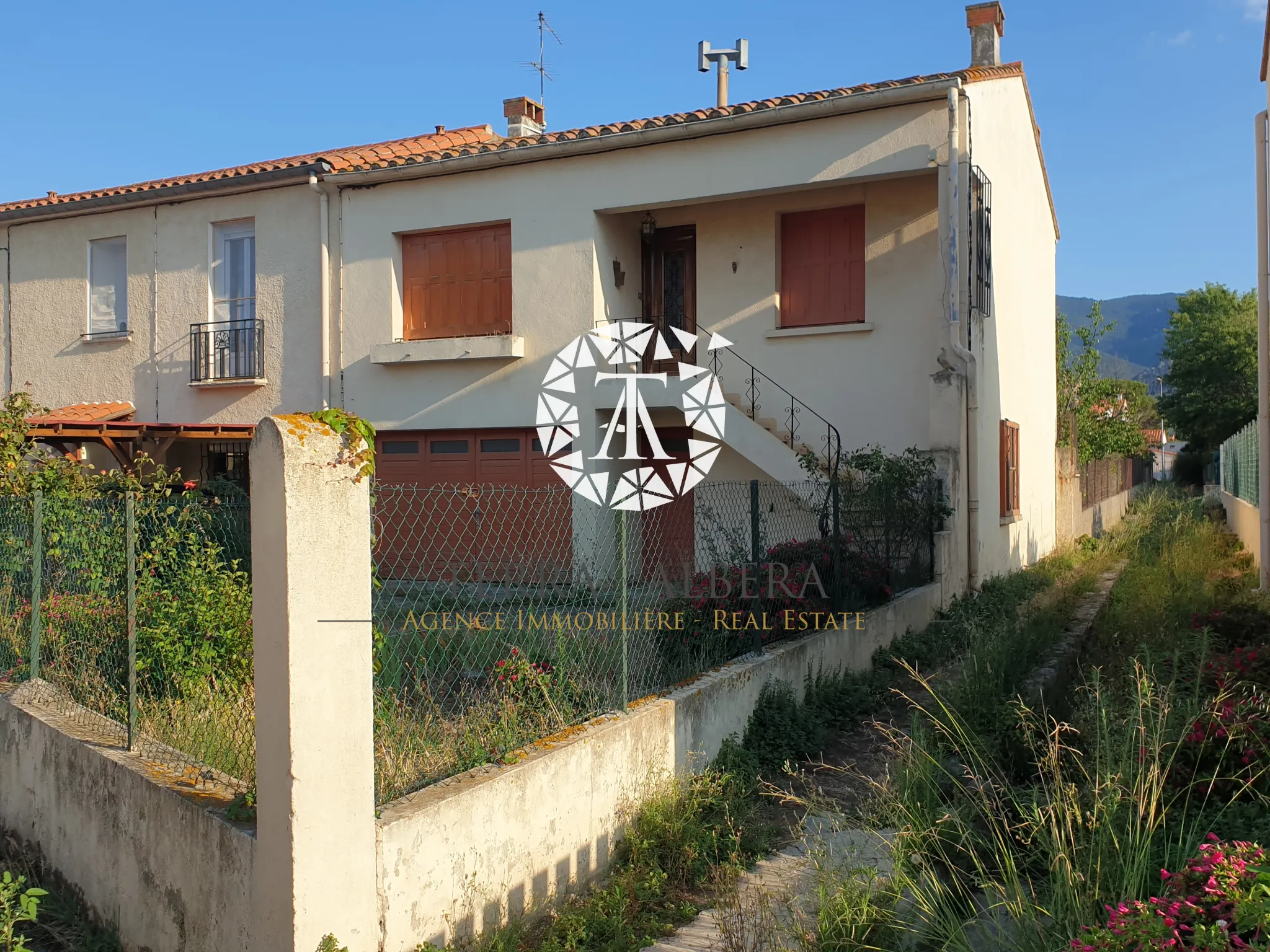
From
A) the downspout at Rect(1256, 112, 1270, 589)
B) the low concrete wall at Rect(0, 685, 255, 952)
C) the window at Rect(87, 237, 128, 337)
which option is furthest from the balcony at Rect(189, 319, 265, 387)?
the downspout at Rect(1256, 112, 1270, 589)

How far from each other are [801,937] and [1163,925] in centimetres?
141

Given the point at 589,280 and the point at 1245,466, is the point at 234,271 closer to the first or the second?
the point at 589,280

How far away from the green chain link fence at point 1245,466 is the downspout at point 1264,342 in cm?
52

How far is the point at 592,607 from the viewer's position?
694 cm

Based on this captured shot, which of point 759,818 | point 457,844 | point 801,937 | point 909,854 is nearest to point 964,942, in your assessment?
point 801,937

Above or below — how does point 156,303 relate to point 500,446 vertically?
above

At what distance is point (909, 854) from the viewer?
436 cm

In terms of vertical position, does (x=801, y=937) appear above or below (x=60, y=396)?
below

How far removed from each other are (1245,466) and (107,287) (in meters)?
19.4

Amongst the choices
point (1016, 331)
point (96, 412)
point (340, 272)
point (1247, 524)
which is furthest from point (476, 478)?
point (1247, 524)

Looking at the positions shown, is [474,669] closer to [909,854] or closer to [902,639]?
[909,854]

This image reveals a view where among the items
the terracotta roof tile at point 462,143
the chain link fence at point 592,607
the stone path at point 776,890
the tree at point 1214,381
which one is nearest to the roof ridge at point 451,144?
the terracotta roof tile at point 462,143

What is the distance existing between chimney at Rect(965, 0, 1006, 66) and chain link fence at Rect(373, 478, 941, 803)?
732 centimetres

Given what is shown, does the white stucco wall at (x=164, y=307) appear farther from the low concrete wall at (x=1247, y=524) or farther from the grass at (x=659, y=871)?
the low concrete wall at (x=1247, y=524)
